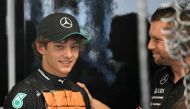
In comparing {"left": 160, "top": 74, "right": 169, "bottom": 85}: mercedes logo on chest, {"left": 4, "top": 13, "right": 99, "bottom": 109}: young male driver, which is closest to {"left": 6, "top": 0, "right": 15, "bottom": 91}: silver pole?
{"left": 4, "top": 13, "right": 99, "bottom": 109}: young male driver

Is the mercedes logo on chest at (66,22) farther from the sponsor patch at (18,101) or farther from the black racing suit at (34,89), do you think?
the sponsor patch at (18,101)

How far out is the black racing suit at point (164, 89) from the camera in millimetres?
2500

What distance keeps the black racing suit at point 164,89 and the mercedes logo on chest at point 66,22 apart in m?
0.62

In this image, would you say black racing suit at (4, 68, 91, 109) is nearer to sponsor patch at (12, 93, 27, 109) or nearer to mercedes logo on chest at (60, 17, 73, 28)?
sponsor patch at (12, 93, 27, 109)

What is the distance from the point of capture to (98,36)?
356 centimetres

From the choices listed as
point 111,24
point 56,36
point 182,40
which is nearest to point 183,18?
point 182,40

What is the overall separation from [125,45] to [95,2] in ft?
1.25

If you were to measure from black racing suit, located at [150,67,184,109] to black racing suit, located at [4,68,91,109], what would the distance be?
39 cm

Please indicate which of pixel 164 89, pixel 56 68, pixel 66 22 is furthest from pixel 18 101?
pixel 164 89

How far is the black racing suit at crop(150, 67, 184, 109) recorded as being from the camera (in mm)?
2500

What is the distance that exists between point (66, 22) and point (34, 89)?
0.44m

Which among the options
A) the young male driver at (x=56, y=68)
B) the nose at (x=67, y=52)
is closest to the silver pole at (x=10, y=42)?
A: the young male driver at (x=56, y=68)

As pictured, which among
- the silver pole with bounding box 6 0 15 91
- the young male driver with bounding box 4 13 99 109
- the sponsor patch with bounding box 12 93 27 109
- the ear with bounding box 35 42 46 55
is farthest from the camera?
the silver pole with bounding box 6 0 15 91

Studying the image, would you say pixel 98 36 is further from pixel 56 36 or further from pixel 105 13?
pixel 56 36
